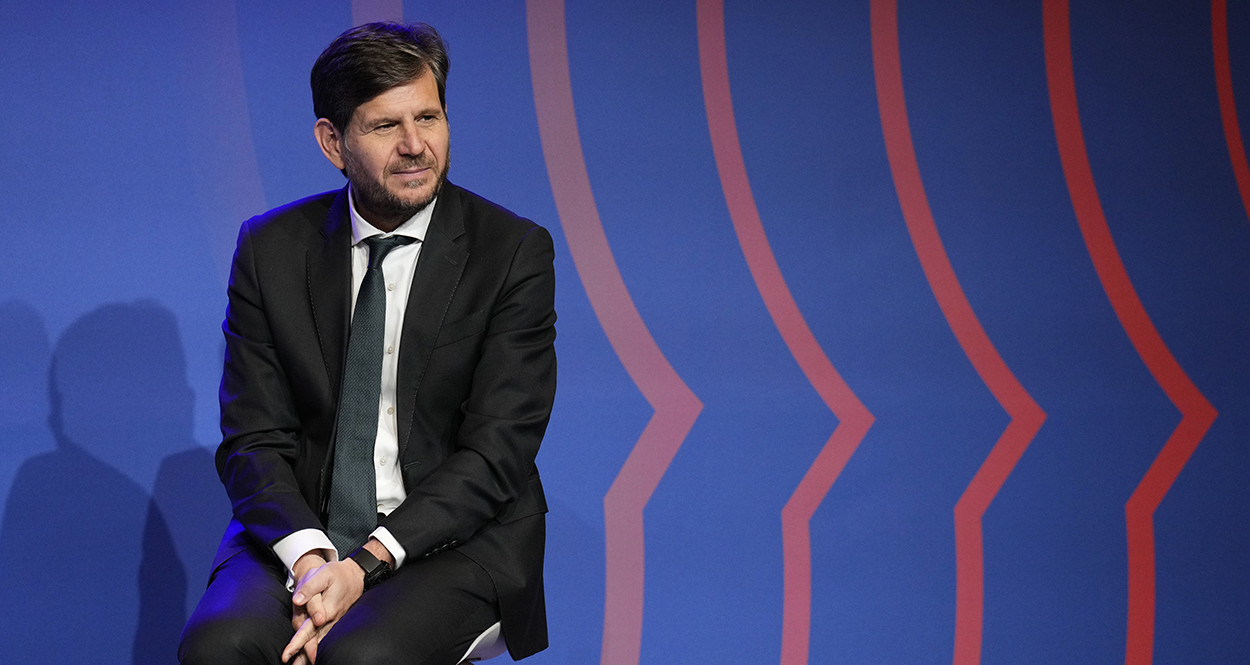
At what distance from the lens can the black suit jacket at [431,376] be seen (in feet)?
6.19

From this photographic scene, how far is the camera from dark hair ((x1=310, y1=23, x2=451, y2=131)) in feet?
6.18

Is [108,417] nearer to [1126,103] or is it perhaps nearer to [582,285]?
[582,285]

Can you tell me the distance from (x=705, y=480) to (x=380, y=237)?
1.29m

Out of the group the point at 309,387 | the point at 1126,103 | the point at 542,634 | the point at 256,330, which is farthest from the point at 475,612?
the point at 1126,103

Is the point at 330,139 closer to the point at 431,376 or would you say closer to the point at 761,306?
the point at 431,376

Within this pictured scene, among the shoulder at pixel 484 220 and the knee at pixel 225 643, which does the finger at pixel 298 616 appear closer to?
the knee at pixel 225 643

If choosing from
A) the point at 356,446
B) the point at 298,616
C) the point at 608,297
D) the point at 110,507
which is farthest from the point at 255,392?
the point at 608,297

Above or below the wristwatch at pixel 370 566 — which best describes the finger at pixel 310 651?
below

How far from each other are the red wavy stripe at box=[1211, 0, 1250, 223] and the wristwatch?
2812mm

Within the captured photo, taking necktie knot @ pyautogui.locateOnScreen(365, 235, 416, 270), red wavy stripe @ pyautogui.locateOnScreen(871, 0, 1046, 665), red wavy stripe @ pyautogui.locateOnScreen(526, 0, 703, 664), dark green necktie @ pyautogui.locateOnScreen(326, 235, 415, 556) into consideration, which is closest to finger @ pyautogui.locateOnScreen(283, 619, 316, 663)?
dark green necktie @ pyautogui.locateOnScreen(326, 235, 415, 556)

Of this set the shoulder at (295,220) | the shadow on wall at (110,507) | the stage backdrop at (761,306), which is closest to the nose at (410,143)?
the shoulder at (295,220)

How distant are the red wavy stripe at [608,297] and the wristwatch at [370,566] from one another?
116 cm

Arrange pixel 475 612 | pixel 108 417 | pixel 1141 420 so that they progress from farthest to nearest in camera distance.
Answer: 1. pixel 1141 420
2. pixel 108 417
3. pixel 475 612

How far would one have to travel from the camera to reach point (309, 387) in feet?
6.35
